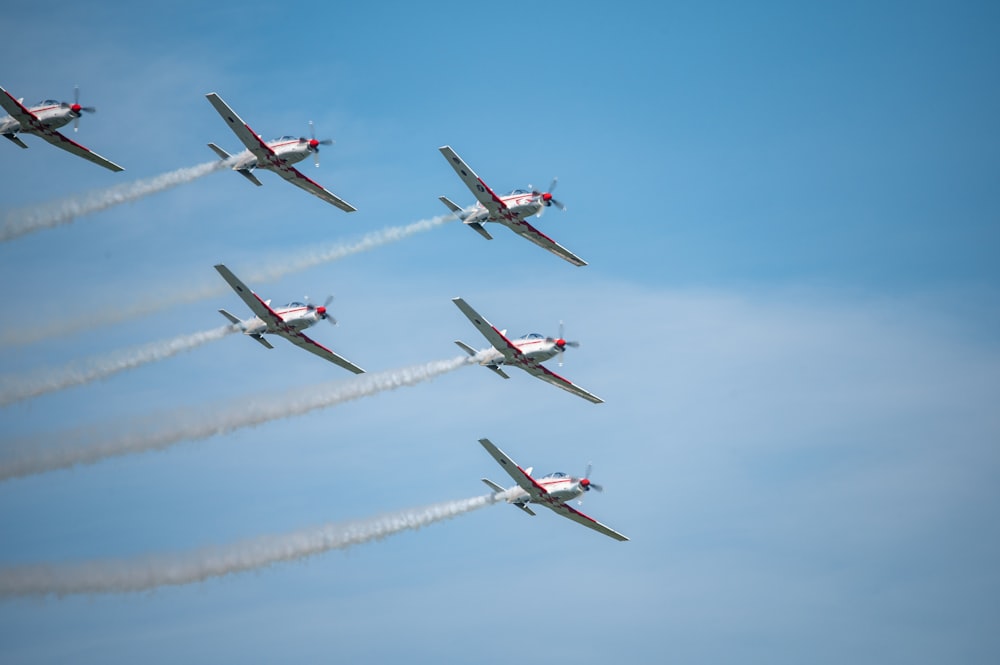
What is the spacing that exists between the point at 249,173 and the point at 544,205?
1657 cm

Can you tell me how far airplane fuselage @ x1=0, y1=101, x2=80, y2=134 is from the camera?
10638 cm

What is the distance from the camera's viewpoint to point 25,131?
353ft

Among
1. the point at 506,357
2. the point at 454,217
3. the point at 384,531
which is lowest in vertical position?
the point at 384,531

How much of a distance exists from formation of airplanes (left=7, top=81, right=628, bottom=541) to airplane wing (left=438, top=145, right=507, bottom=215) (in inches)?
2.2

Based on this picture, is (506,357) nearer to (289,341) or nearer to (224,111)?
(289,341)

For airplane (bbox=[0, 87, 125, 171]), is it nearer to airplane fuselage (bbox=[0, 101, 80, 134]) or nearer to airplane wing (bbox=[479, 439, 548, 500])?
airplane fuselage (bbox=[0, 101, 80, 134])

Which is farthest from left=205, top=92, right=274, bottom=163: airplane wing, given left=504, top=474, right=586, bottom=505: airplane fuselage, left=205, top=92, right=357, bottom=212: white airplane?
left=504, top=474, right=586, bottom=505: airplane fuselage

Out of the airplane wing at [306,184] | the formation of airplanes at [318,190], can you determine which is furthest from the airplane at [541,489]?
the airplane wing at [306,184]

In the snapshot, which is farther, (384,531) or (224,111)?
(384,531)

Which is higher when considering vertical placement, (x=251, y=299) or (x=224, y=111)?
(x=224, y=111)

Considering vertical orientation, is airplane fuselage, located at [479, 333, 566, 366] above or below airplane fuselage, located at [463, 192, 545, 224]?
below

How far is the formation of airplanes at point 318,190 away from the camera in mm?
107000

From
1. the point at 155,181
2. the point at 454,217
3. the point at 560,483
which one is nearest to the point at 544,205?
the point at 454,217

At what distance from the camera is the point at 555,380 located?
11444cm
